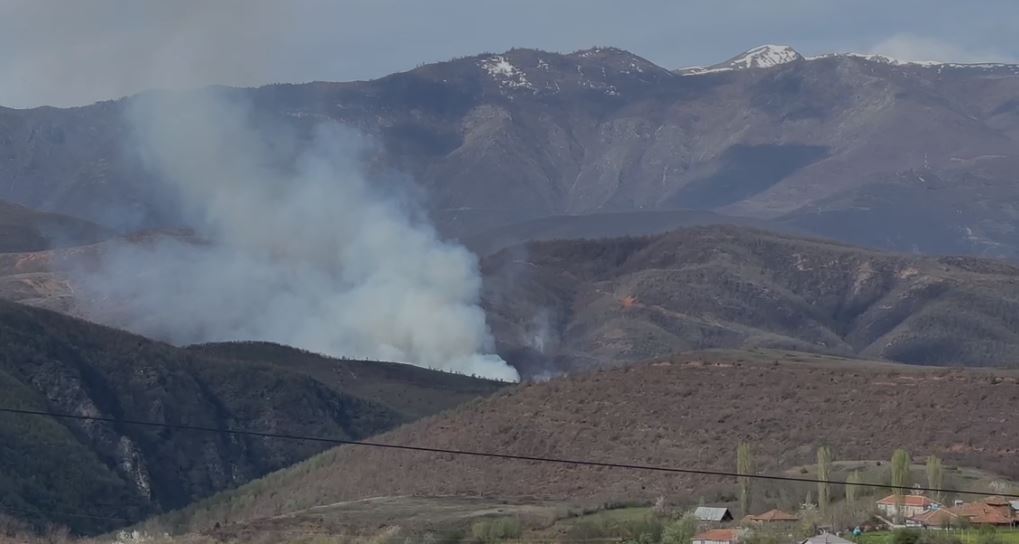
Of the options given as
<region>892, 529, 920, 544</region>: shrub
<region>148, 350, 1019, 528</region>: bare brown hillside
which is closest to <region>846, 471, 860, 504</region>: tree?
<region>148, 350, 1019, 528</region>: bare brown hillside

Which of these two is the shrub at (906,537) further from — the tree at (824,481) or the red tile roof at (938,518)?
the tree at (824,481)

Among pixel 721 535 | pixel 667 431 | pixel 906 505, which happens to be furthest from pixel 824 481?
pixel 667 431

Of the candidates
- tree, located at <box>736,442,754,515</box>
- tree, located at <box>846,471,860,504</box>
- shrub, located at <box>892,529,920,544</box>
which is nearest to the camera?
shrub, located at <box>892,529,920,544</box>

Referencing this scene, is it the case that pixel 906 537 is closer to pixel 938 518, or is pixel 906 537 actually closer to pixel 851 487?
pixel 938 518

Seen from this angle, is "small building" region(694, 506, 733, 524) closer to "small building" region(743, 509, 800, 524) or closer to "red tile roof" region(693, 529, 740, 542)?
"small building" region(743, 509, 800, 524)

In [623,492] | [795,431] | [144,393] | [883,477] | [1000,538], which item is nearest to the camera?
[1000,538]

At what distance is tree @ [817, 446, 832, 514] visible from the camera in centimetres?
10112

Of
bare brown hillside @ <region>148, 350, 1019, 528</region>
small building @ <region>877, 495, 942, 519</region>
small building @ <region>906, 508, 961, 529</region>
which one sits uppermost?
bare brown hillside @ <region>148, 350, 1019, 528</region>

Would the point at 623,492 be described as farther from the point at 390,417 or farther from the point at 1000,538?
the point at 390,417

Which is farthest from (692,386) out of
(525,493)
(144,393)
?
(144,393)

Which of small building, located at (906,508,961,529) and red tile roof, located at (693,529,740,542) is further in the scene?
small building, located at (906,508,961,529)

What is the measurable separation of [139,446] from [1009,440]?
2890 inches

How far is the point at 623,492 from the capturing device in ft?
395

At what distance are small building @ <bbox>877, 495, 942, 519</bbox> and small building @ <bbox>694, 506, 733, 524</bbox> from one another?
319 inches
